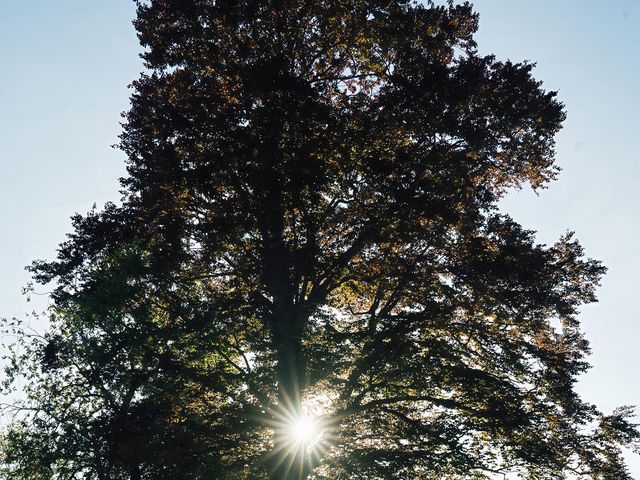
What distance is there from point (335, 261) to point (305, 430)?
17.3ft

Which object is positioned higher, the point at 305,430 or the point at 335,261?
the point at 335,261

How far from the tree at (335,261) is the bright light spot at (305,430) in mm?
75

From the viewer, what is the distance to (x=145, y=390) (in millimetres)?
14711

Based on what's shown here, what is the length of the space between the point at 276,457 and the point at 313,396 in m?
2.04

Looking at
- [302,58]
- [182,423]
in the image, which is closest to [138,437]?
[182,423]

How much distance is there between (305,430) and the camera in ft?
48.8

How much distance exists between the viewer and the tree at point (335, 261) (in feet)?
43.2

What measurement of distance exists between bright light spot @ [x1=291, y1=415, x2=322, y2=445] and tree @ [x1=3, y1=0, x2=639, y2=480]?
7 cm

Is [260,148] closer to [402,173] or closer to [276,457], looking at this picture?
[402,173]

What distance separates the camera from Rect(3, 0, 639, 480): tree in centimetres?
1316

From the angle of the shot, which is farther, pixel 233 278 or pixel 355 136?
pixel 233 278

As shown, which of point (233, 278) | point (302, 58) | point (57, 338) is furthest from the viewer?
point (57, 338)

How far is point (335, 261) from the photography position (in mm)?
14086

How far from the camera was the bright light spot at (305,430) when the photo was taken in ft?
48.0
